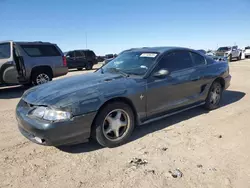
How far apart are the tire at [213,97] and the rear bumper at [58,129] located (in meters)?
3.07

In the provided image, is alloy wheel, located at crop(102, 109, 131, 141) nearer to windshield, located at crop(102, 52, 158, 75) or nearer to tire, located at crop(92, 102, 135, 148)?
tire, located at crop(92, 102, 135, 148)

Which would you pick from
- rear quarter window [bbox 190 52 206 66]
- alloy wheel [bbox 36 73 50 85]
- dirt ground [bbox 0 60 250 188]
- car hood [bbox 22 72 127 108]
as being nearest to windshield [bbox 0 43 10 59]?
alloy wheel [bbox 36 73 50 85]

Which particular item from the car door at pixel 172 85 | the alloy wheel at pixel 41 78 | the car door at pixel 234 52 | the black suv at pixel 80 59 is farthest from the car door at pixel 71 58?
the car door at pixel 234 52

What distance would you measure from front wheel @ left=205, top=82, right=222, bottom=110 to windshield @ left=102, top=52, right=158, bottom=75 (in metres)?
1.85

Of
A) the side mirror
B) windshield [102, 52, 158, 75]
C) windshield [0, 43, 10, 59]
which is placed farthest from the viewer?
windshield [0, 43, 10, 59]

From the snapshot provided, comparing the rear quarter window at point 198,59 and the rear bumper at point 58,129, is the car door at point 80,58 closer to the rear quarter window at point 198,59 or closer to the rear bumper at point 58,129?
the rear quarter window at point 198,59

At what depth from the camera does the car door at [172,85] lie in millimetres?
3830

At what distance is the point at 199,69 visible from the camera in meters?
4.78

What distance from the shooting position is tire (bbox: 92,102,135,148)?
3.25m

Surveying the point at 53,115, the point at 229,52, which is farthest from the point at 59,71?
the point at 229,52

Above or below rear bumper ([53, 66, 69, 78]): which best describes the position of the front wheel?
below

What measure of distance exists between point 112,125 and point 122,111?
27cm

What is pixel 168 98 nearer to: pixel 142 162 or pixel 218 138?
pixel 218 138

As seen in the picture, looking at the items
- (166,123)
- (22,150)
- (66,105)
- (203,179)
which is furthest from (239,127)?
(22,150)
